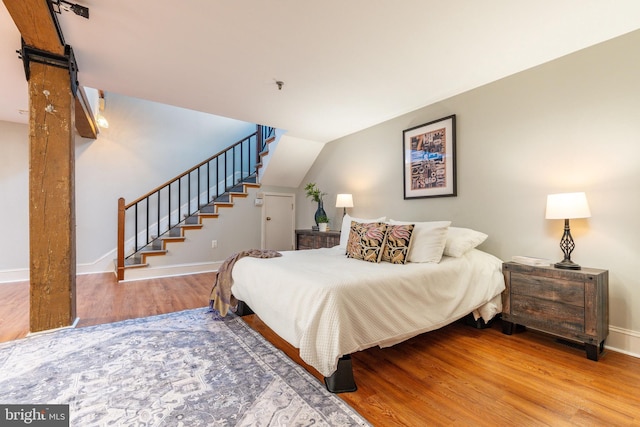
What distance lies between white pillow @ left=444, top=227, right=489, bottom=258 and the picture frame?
23.4 inches

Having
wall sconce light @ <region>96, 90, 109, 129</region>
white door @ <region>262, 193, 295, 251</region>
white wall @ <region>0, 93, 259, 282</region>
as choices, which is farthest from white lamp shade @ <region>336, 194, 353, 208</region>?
wall sconce light @ <region>96, 90, 109, 129</region>

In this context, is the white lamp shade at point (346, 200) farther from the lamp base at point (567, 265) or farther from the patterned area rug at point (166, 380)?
the lamp base at point (567, 265)

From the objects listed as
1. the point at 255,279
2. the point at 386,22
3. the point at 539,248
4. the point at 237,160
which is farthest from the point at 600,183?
the point at 237,160

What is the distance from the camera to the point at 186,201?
5578 millimetres

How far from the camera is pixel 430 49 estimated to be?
2295 mm

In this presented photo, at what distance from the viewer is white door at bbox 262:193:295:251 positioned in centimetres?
578

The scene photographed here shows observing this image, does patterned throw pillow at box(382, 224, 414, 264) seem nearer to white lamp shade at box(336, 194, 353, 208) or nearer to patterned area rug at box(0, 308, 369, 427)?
patterned area rug at box(0, 308, 369, 427)

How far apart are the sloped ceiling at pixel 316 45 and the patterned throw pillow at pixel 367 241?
4.92 ft

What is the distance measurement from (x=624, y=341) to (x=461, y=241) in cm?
131

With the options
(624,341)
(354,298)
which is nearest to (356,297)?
(354,298)

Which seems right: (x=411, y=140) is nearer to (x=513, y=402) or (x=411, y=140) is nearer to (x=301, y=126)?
(x=301, y=126)

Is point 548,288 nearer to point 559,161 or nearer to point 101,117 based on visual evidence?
point 559,161

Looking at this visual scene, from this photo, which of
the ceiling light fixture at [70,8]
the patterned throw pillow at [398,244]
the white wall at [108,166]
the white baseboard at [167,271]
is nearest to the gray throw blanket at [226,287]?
the patterned throw pillow at [398,244]

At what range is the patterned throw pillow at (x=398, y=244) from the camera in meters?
2.48
